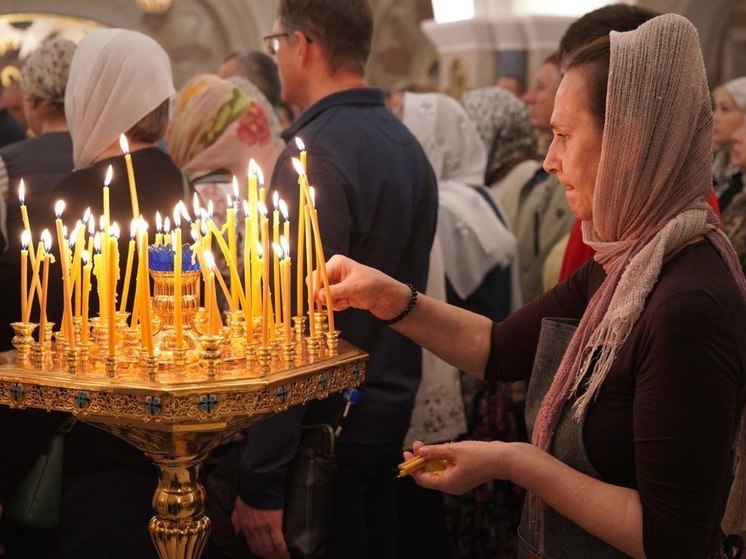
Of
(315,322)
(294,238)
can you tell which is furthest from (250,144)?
(315,322)

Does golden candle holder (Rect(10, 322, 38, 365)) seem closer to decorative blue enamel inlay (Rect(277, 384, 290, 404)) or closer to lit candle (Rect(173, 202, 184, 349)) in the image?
lit candle (Rect(173, 202, 184, 349))

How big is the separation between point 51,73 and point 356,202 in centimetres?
112

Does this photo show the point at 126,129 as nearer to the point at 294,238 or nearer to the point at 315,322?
the point at 294,238

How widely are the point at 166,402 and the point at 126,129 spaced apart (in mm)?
1136

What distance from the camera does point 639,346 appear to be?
1531mm

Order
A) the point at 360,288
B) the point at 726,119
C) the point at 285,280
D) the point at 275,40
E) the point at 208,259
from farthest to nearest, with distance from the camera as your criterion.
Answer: the point at 726,119 → the point at 275,40 → the point at 360,288 → the point at 285,280 → the point at 208,259

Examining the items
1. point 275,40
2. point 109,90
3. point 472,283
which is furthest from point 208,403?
point 472,283

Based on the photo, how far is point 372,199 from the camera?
242cm

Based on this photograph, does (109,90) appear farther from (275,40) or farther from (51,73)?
(51,73)

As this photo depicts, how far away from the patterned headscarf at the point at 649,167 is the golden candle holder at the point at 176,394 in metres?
0.40

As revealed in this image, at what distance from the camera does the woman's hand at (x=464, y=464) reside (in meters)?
1.57

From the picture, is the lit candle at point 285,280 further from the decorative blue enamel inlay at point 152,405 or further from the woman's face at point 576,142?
the woman's face at point 576,142

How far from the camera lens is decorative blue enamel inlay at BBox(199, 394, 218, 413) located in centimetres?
144

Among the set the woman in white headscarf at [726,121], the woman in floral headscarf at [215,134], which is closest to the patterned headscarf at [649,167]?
the woman in floral headscarf at [215,134]
